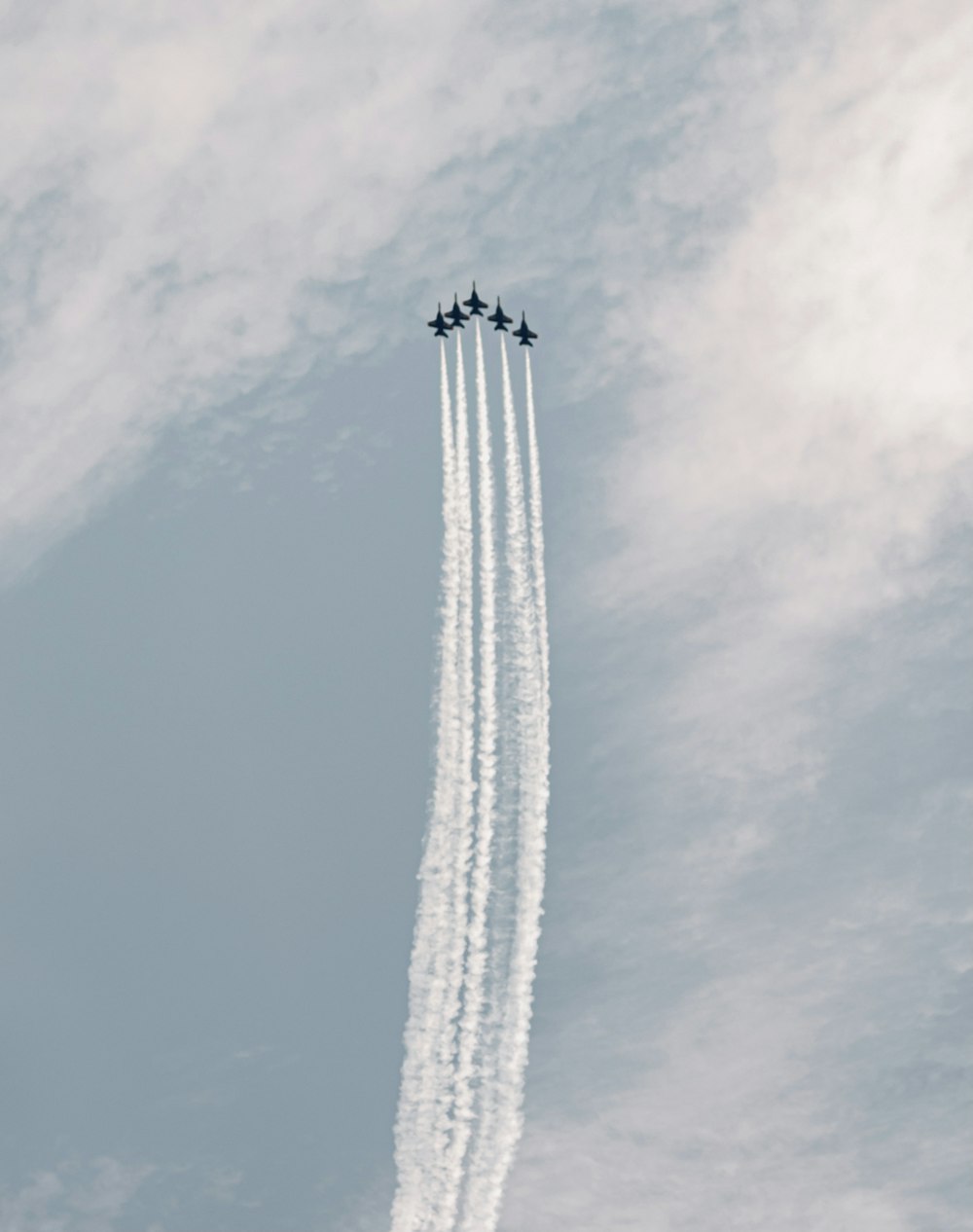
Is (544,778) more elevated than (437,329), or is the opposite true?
(437,329)

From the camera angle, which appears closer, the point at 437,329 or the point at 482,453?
the point at 482,453

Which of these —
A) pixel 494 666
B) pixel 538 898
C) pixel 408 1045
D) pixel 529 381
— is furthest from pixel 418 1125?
pixel 529 381

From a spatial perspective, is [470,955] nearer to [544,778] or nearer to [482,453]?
[544,778]

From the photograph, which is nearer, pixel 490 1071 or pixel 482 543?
pixel 490 1071

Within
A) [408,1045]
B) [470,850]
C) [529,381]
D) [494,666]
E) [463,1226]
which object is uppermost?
[529,381]

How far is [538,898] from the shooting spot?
156m

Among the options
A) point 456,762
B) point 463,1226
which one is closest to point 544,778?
point 456,762

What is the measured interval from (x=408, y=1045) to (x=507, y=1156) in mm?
8931

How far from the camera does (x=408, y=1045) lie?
15400cm

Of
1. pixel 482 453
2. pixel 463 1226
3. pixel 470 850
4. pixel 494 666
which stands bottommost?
pixel 463 1226

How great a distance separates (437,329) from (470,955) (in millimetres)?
55678

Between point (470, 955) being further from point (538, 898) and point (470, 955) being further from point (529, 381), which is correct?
point (529, 381)

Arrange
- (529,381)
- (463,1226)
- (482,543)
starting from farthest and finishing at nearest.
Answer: (529,381) → (482,543) → (463,1226)

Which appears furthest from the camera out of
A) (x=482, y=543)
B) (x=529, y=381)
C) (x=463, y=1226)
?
(x=529, y=381)
